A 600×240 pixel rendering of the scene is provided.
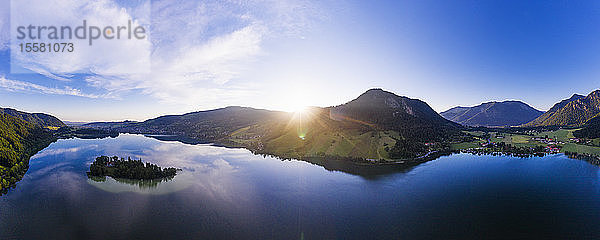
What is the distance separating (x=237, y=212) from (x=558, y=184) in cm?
9746

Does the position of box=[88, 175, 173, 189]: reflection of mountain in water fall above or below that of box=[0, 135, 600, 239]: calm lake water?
above

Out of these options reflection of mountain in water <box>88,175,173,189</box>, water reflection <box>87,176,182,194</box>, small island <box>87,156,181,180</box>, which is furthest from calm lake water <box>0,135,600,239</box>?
small island <box>87,156,181,180</box>

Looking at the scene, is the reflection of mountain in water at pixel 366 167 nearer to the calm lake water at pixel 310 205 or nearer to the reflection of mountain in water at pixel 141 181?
the calm lake water at pixel 310 205

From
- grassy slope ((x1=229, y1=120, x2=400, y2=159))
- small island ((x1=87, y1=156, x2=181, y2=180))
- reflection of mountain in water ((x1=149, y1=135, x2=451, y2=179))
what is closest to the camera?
small island ((x1=87, y1=156, x2=181, y2=180))

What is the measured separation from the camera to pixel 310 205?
5491cm

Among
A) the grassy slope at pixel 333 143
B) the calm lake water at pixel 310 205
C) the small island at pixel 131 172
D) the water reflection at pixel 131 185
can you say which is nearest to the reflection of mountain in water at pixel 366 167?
the calm lake water at pixel 310 205

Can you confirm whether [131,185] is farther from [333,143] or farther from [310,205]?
[333,143]

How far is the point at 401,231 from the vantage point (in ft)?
139

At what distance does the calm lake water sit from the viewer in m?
42.1

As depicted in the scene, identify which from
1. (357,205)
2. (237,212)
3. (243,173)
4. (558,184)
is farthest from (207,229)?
(558,184)

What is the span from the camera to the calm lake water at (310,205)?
42.1 metres

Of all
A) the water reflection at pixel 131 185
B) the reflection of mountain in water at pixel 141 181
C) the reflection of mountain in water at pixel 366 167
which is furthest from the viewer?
the reflection of mountain in water at pixel 366 167

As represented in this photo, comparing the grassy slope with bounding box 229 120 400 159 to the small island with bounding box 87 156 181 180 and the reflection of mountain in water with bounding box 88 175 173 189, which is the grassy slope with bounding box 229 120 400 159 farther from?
the reflection of mountain in water with bounding box 88 175 173 189

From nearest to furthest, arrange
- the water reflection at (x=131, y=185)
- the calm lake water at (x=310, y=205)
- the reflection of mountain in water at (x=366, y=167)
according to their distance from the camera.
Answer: the calm lake water at (x=310, y=205) < the water reflection at (x=131, y=185) < the reflection of mountain in water at (x=366, y=167)
